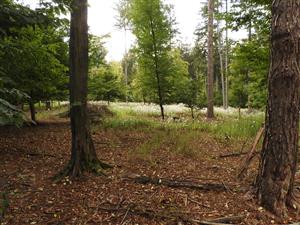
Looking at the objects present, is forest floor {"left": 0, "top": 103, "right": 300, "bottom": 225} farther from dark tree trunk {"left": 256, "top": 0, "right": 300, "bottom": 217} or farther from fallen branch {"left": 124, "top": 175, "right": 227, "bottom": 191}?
dark tree trunk {"left": 256, "top": 0, "right": 300, "bottom": 217}

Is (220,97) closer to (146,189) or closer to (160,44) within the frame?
(160,44)

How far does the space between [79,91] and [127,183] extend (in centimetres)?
192

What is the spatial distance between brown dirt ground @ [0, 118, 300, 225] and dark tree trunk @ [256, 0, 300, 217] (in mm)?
309

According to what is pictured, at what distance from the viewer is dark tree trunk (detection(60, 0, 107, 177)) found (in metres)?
5.87

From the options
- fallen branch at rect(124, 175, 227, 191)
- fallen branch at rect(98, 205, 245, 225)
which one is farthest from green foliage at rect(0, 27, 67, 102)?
fallen branch at rect(98, 205, 245, 225)

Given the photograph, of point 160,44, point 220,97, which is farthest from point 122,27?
point 160,44

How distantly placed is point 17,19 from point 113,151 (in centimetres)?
374

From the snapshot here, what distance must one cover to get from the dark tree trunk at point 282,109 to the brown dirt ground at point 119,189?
1.01ft

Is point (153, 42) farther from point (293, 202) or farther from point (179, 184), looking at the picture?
point (293, 202)

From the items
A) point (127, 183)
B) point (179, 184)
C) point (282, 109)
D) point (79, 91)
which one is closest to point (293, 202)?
point (282, 109)

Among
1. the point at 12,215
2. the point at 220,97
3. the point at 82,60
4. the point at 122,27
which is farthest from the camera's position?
the point at 220,97

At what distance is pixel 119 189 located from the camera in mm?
5254

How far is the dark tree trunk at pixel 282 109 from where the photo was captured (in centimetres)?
448

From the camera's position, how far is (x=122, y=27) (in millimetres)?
30312
